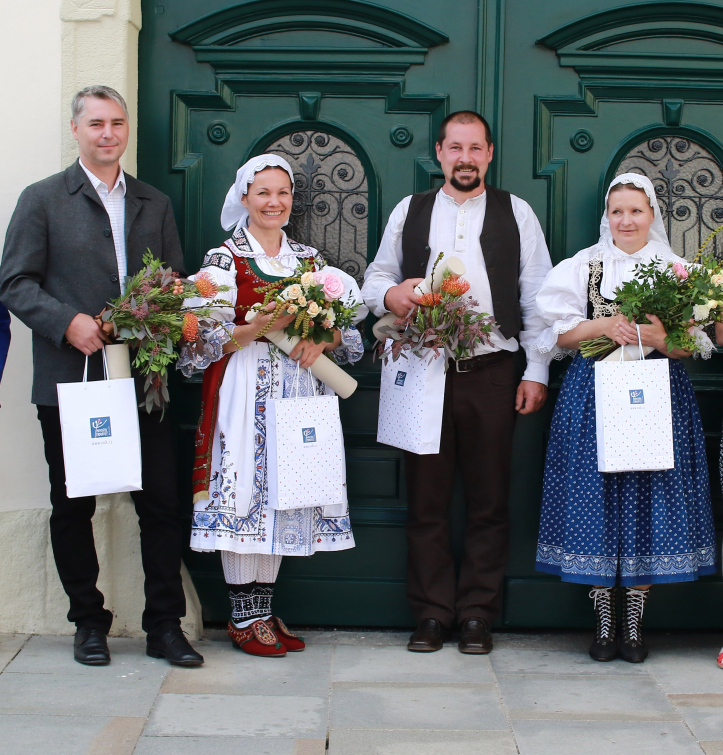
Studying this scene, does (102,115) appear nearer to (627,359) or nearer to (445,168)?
(445,168)

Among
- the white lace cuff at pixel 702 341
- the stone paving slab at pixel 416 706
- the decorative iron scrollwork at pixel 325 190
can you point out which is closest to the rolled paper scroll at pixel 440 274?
the decorative iron scrollwork at pixel 325 190

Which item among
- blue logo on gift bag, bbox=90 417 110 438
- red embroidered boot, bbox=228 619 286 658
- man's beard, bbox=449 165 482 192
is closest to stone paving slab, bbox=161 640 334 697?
red embroidered boot, bbox=228 619 286 658

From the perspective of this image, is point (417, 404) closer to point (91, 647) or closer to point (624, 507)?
point (624, 507)

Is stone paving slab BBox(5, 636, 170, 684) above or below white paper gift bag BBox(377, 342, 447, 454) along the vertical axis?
below

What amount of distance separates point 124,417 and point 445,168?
1.58 meters

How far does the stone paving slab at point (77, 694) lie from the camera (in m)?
3.07

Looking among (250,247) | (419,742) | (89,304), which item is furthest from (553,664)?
(89,304)

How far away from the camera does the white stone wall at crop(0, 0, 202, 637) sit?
12.3 ft

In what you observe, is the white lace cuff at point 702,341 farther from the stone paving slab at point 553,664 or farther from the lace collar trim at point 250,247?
the lace collar trim at point 250,247

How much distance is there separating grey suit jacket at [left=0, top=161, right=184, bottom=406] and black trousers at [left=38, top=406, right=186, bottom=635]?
184 millimetres

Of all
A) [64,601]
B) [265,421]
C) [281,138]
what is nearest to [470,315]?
[265,421]

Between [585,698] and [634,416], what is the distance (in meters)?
0.99

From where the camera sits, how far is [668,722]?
3.06 m

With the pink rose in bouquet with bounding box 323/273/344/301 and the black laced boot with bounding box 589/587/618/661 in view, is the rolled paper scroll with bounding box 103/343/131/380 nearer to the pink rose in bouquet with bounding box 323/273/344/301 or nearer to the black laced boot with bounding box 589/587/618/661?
the pink rose in bouquet with bounding box 323/273/344/301
